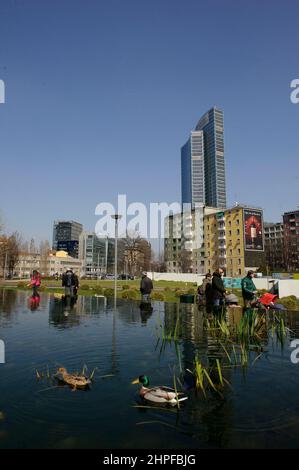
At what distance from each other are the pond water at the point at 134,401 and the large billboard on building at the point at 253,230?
8282 cm

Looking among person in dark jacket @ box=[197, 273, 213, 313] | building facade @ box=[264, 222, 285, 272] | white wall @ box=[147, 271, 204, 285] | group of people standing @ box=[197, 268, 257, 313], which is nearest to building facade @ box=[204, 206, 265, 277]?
white wall @ box=[147, 271, 204, 285]

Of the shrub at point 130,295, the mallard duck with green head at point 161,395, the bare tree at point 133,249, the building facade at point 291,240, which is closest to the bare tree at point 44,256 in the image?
the bare tree at point 133,249

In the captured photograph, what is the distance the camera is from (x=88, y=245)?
19488 centimetres

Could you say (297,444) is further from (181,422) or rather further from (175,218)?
(175,218)

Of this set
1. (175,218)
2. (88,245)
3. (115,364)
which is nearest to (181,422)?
(115,364)

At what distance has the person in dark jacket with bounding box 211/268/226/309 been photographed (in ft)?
43.0

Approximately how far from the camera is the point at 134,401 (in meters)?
4.84

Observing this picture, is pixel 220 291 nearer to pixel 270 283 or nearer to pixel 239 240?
pixel 270 283

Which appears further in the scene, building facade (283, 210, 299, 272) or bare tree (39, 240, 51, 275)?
building facade (283, 210, 299, 272)

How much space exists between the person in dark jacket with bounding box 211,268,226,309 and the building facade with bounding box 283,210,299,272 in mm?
94801

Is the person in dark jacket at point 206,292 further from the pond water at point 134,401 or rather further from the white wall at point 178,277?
the white wall at point 178,277

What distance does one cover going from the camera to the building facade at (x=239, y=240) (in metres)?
88.4

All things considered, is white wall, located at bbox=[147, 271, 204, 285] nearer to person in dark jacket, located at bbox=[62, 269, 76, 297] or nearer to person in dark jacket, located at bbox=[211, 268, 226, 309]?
person in dark jacket, located at bbox=[62, 269, 76, 297]
